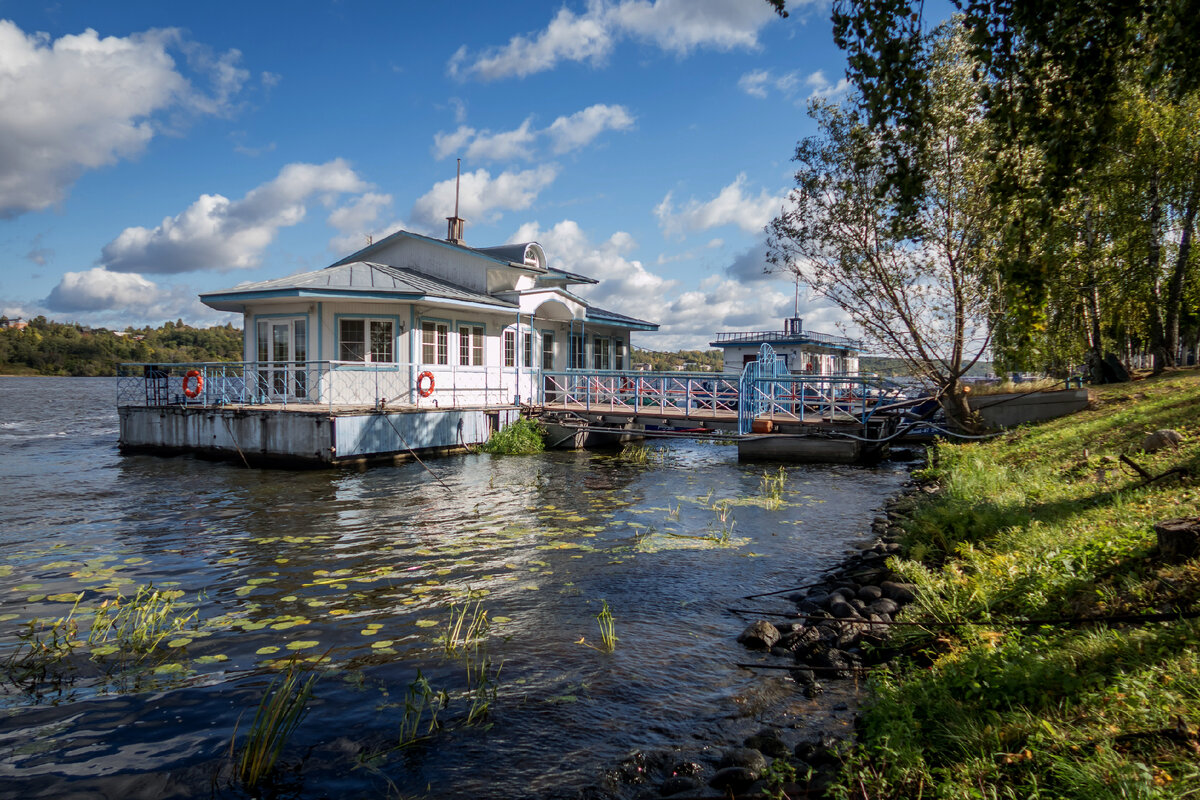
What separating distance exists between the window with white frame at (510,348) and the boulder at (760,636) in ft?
58.6

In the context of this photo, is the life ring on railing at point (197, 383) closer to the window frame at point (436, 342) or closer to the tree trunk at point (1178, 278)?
the window frame at point (436, 342)

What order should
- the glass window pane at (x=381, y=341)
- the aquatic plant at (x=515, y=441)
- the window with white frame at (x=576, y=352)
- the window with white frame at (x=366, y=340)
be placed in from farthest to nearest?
the window with white frame at (x=576, y=352)
the aquatic plant at (x=515, y=441)
the glass window pane at (x=381, y=341)
the window with white frame at (x=366, y=340)

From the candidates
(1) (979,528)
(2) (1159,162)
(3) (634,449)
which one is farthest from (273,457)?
(2) (1159,162)

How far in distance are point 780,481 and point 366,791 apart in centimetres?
1167

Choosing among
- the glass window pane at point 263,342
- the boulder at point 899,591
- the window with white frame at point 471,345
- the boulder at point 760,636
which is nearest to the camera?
the boulder at point 760,636

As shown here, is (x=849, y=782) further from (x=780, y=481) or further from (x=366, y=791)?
(x=780, y=481)

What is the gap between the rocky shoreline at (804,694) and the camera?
3.86 m

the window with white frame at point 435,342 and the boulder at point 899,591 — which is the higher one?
the window with white frame at point 435,342

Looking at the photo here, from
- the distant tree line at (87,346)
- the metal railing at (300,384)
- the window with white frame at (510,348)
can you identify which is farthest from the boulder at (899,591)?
the distant tree line at (87,346)

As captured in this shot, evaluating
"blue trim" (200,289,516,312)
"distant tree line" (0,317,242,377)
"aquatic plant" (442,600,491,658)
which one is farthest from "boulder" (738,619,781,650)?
"distant tree line" (0,317,242,377)

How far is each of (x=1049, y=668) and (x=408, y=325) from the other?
17802mm

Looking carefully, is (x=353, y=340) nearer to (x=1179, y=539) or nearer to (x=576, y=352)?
(x=576, y=352)

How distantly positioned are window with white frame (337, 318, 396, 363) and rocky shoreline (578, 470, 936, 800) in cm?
1457

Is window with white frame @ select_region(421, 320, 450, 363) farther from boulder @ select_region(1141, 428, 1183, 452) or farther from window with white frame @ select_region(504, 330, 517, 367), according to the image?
boulder @ select_region(1141, 428, 1183, 452)
